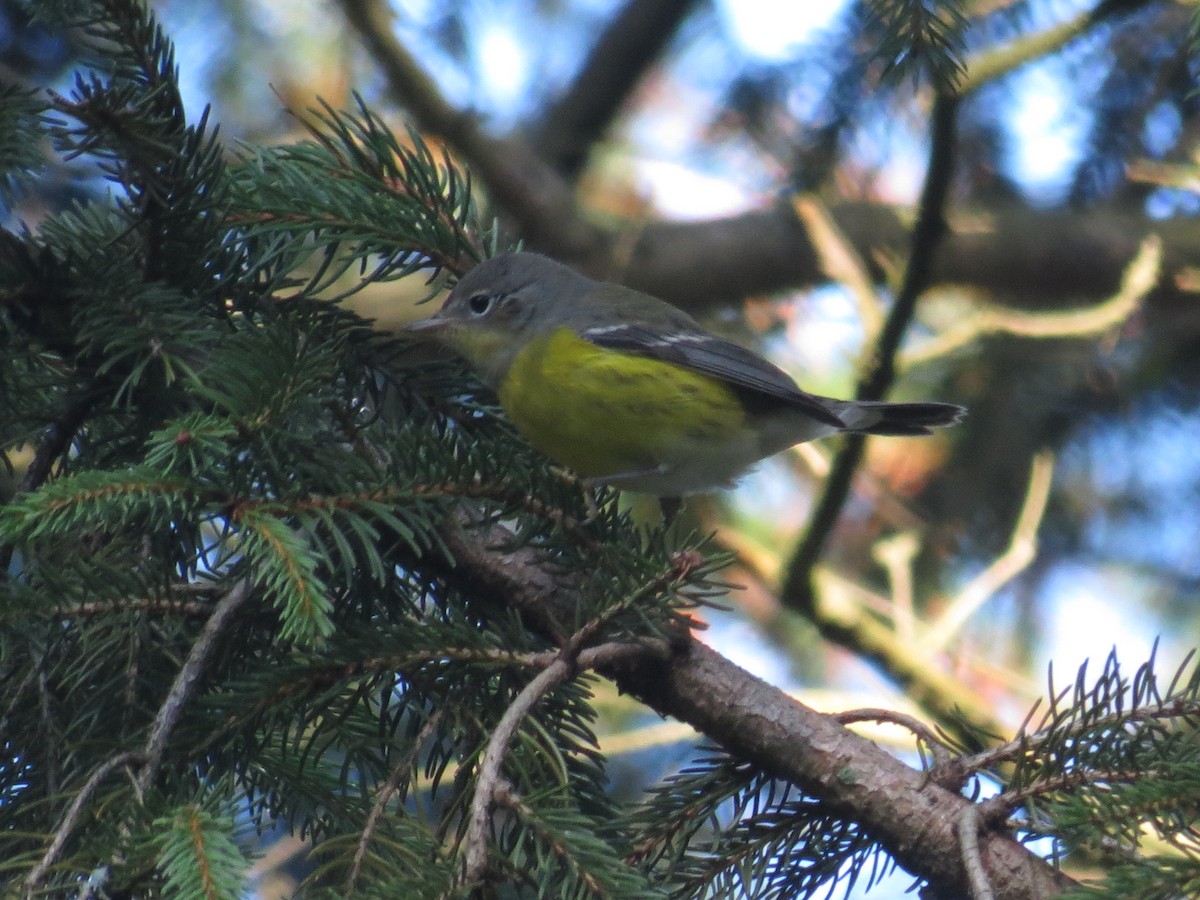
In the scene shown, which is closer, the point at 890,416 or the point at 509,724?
the point at 509,724

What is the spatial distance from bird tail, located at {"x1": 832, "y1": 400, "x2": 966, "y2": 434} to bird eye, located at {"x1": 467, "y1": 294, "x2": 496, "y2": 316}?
1.26 meters

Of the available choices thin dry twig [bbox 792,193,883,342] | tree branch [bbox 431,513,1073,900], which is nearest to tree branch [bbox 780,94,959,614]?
thin dry twig [bbox 792,193,883,342]

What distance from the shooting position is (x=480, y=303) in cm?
356

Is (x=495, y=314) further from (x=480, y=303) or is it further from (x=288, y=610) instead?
(x=288, y=610)

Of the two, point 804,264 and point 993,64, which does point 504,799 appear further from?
point 804,264

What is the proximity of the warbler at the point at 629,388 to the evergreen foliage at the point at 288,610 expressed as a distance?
74 centimetres

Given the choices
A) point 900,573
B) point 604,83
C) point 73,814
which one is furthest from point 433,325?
point 604,83

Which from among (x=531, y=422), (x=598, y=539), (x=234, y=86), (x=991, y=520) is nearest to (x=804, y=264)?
(x=991, y=520)

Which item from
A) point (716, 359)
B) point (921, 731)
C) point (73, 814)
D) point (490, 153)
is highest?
point (490, 153)

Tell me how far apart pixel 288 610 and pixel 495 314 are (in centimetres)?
212

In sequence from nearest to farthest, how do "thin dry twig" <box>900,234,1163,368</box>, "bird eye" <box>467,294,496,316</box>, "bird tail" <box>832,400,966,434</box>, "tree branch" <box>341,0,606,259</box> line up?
"bird eye" <box>467,294,496,316</box> < "bird tail" <box>832,400,966,434</box> < "thin dry twig" <box>900,234,1163,368</box> < "tree branch" <box>341,0,606,259</box>

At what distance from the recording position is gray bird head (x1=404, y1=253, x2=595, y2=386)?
338cm

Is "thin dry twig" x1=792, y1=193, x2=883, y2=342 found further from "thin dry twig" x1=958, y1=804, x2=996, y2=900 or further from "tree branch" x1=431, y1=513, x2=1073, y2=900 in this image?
"thin dry twig" x1=958, y1=804, x2=996, y2=900

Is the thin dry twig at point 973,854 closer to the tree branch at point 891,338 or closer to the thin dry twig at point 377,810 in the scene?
the thin dry twig at point 377,810
